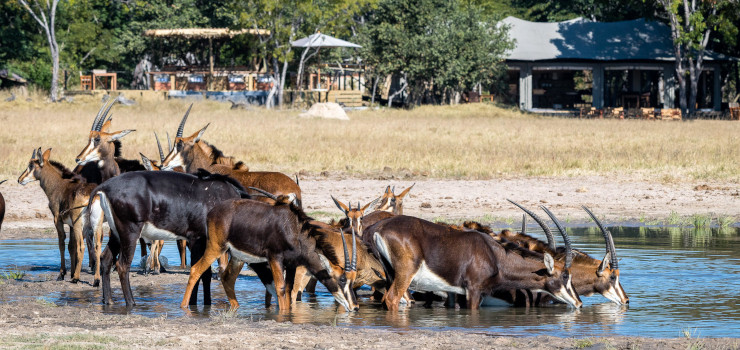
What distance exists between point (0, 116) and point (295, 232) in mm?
29166

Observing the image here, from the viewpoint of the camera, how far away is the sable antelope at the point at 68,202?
12.8 metres

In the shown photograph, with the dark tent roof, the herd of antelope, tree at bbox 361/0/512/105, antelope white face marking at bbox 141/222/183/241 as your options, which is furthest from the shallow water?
the dark tent roof

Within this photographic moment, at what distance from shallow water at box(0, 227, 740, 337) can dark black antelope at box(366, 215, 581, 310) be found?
0.87 feet

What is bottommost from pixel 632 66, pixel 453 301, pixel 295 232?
pixel 453 301

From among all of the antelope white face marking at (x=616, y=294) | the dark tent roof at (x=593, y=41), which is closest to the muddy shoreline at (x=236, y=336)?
the antelope white face marking at (x=616, y=294)

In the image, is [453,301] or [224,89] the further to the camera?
[224,89]

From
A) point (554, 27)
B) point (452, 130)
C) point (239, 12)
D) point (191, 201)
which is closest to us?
point (191, 201)

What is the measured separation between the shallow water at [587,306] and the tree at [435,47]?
42052 millimetres

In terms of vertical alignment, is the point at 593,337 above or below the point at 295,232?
below

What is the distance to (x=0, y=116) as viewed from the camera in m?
36.8

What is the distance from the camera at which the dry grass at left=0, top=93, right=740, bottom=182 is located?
24.3m

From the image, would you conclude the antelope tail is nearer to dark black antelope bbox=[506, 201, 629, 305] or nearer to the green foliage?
dark black antelope bbox=[506, 201, 629, 305]

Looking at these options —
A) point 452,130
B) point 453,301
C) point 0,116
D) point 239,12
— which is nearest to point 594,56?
point 239,12

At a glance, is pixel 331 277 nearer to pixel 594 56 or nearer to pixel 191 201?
pixel 191 201
